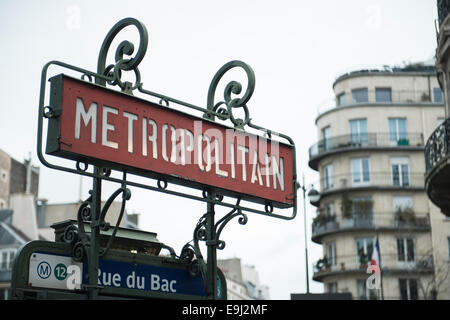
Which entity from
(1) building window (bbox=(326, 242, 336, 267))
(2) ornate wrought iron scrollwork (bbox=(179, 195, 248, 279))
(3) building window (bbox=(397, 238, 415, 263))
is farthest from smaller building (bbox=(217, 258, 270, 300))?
(2) ornate wrought iron scrollwork (bbox=(179, 195, 248, 279))

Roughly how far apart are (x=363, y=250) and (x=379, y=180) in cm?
543

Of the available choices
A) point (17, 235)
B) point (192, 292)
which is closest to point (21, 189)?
point (17, 235)

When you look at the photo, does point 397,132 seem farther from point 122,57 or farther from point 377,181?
Result: point 122,57

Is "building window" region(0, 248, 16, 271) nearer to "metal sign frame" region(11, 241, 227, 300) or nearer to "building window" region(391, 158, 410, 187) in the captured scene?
"building window" region(391, 158, 410, 187)

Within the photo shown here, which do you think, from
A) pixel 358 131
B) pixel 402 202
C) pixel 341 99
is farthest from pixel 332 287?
pixel 341 99

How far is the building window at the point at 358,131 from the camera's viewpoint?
5894cm

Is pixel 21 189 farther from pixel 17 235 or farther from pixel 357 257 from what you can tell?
pixel 357 257

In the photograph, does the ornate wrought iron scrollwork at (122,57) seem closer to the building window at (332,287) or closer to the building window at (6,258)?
the building window at (332,287)

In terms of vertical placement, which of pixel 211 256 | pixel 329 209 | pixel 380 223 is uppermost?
pixel 329 209

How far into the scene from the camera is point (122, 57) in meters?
6.67
